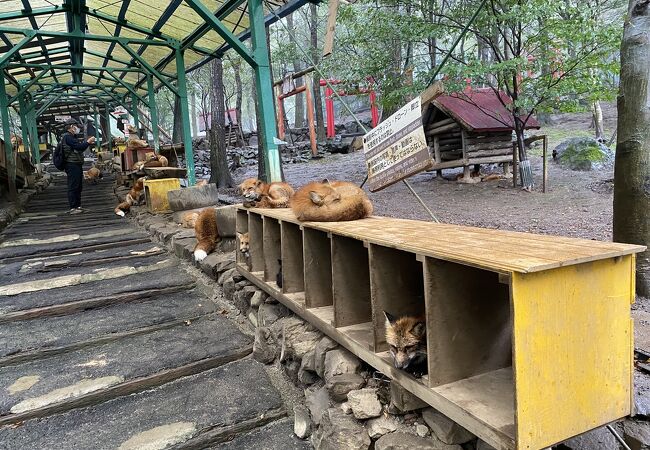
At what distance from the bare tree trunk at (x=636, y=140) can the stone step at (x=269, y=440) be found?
2.99 meters

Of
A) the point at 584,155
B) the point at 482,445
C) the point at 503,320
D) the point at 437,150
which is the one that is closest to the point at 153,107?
the point at 437,150

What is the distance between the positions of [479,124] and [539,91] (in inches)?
100.0

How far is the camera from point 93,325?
4395 mm

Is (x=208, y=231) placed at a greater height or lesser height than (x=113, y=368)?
greater

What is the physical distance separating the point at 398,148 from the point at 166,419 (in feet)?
8.34

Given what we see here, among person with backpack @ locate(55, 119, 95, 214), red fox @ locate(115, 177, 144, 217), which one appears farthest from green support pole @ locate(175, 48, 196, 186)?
person with backpack @ locate(55, 119, 95, 214)

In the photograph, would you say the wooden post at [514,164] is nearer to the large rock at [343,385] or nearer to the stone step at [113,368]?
the stone step at [113,368]

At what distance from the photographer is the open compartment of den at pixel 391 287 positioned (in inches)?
101

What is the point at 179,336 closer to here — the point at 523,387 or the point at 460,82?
the point at 523,387

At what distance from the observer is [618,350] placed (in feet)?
6.15

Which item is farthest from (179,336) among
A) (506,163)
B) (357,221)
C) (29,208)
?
(506,163)

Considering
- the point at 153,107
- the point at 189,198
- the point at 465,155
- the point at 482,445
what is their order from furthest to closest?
the point at 153,107, the point at 465,155, the point at 189,198, the point at 482,445

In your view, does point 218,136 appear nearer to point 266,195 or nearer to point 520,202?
point 520,202

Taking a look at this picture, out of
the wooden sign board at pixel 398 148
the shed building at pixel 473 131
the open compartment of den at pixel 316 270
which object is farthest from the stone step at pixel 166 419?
the shed building at pixel 473 131
